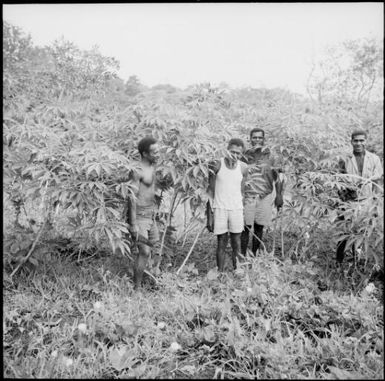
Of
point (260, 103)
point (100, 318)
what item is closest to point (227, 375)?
point (100, 318)

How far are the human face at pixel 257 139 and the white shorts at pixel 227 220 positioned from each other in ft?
2.11

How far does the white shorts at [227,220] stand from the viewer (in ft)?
11.8

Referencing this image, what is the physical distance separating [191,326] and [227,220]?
1092 mm

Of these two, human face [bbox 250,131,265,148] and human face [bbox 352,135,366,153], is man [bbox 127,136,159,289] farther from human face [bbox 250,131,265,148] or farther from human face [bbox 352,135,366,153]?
human face [bbox 352,135,366,153]

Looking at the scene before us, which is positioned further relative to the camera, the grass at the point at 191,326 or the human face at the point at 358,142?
the human face at the point at 358,142

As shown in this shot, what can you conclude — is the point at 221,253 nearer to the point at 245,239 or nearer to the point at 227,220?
the point at 227,220

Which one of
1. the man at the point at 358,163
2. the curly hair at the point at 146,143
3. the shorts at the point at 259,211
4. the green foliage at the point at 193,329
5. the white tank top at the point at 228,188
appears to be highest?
the curly hair at the point at 146,143

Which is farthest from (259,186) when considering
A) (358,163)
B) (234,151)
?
(358,163)

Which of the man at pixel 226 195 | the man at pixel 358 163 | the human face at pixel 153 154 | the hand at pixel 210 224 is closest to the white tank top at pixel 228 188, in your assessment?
the man at pixel 226 195

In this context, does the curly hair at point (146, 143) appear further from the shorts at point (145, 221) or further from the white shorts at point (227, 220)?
the white shorts at point (227, 220)

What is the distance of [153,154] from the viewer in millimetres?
3182

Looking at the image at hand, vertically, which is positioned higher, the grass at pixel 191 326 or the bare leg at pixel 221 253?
the bare leg at pixel 221 253

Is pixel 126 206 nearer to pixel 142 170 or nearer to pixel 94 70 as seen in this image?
pixel 142 170

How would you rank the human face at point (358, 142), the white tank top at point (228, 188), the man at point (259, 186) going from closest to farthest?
the human face at point (358, 142), the white tank top at point (228, 188), the man at point (259, 186)
